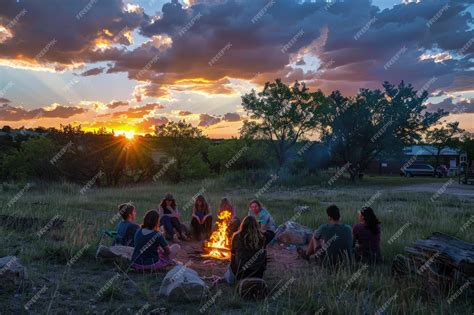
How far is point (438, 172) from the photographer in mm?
48781

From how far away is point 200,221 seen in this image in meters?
10.8

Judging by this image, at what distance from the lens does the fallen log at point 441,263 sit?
5.78 m

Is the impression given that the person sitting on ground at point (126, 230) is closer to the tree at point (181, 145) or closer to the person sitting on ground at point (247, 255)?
the person sitting on ground at point (247, 255)

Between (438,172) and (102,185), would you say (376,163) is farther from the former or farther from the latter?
(102,185)

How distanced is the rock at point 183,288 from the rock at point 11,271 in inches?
79.3

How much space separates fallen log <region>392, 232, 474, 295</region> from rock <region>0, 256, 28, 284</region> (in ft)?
19.1

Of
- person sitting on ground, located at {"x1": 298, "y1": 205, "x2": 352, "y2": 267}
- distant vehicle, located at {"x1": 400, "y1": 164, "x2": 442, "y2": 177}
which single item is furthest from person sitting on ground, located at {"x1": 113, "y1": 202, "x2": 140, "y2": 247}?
distant vehicle, located at {"x1": 400, "y1": 164, "x2": 442, "y2": 177}

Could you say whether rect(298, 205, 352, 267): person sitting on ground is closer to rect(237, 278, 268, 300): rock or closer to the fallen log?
the fallen log

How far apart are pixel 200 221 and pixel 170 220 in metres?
0.81

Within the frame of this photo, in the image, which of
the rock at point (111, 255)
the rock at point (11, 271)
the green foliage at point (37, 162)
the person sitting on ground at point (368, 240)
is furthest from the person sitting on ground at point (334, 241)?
the green foliage at point (37, 162)

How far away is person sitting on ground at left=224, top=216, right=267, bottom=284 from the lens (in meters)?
6.54

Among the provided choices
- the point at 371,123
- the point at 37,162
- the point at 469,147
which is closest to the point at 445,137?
the point at 469,147

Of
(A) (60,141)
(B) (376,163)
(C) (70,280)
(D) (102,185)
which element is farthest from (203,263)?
(B) (376,163)

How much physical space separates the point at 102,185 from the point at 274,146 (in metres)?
18.3
